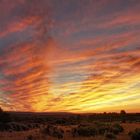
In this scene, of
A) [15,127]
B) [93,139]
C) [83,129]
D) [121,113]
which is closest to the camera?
[93,139]

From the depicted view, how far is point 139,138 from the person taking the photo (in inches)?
1109

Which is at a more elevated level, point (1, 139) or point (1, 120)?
point (1, 120)

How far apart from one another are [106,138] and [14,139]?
7518 millimetres

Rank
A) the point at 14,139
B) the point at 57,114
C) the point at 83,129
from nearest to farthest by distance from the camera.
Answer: the point at 14,139
the point at 83,129
the point at 57,114

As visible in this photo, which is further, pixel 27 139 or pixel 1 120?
pixel 1 120

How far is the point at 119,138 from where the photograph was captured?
2959cm

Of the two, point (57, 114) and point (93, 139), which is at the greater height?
point (57, 114)

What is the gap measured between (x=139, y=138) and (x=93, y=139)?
3.51 meters

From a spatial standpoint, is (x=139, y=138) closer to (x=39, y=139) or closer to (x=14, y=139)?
(x=39, y=139)

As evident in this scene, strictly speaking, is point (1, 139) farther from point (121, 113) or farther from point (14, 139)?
point (121, 113)

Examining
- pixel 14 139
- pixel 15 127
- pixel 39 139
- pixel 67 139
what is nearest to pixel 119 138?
pixel 67 139

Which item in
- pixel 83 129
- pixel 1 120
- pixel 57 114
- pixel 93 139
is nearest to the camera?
pixel 93 139

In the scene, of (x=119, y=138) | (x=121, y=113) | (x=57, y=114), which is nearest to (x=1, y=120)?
(x=119, y=138)

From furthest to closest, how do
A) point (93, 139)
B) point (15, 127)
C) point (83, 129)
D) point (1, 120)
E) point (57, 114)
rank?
1. point (57, 114)
2. point (1, 120)
3. point (15, 127)
4. point (83, 129)
5. point (93, 139)
